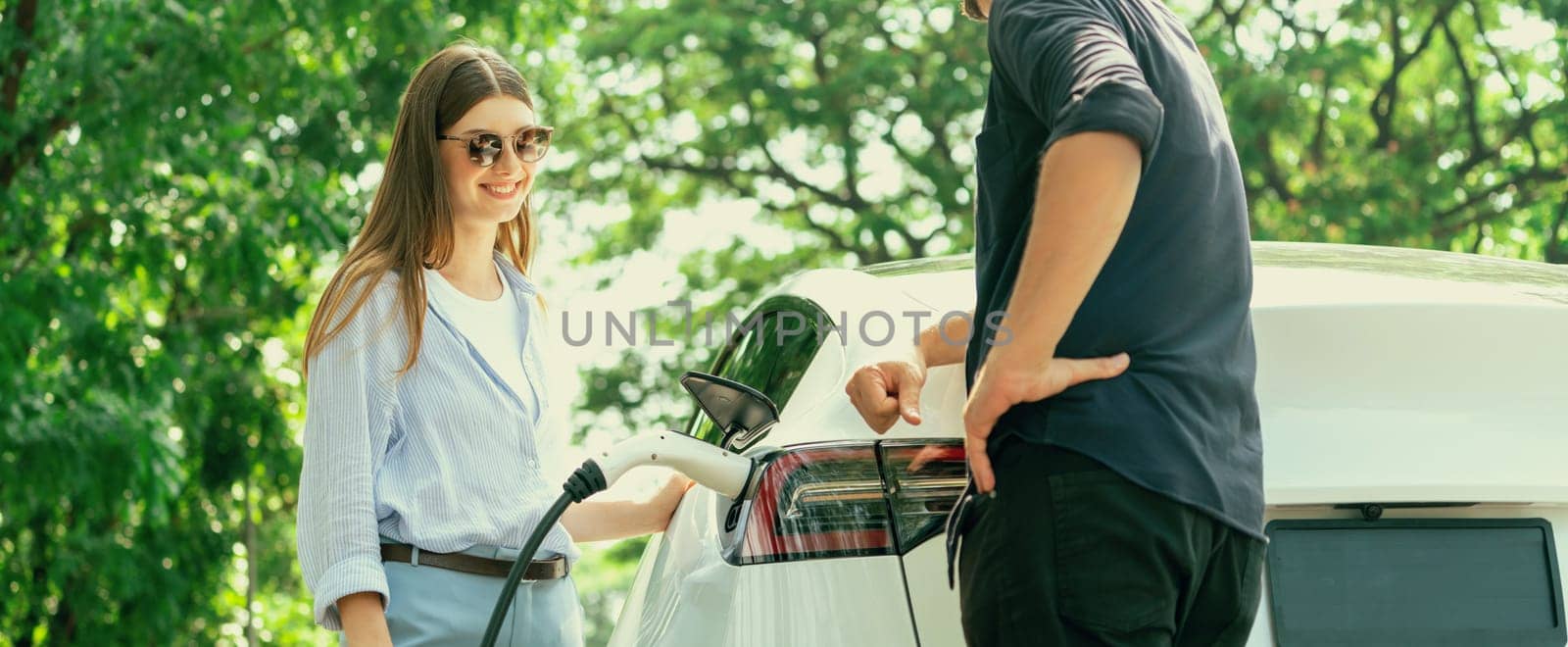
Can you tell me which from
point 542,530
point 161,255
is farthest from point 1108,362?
point 161,255

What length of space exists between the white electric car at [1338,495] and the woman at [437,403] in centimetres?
35

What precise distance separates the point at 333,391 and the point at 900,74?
11398mm

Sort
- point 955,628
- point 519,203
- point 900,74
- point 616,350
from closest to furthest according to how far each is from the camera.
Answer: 1. point 955,628
2. point 519,203
3. point 900,74
4. point 616,350

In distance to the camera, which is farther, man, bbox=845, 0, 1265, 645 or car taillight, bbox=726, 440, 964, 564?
car taillight, bbox=726, 440, 964, 564

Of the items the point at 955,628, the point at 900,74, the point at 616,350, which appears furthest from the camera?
the point at 616,350

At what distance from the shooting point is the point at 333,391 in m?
2.36

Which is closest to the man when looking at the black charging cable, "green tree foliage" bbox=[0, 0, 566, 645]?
the black charging cable

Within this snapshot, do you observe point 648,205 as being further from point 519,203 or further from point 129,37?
point 519,203

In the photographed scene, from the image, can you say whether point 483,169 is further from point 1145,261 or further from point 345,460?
point 1145,261

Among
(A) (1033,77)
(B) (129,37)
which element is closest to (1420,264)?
(A) (1033,77)

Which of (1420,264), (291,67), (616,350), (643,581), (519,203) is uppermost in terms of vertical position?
(291,67)

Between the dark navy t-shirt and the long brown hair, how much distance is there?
3.04 ft

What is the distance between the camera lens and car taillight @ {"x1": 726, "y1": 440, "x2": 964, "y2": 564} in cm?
221

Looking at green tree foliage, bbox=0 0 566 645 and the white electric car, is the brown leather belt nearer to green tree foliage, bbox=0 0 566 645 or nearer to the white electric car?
the white electric car
